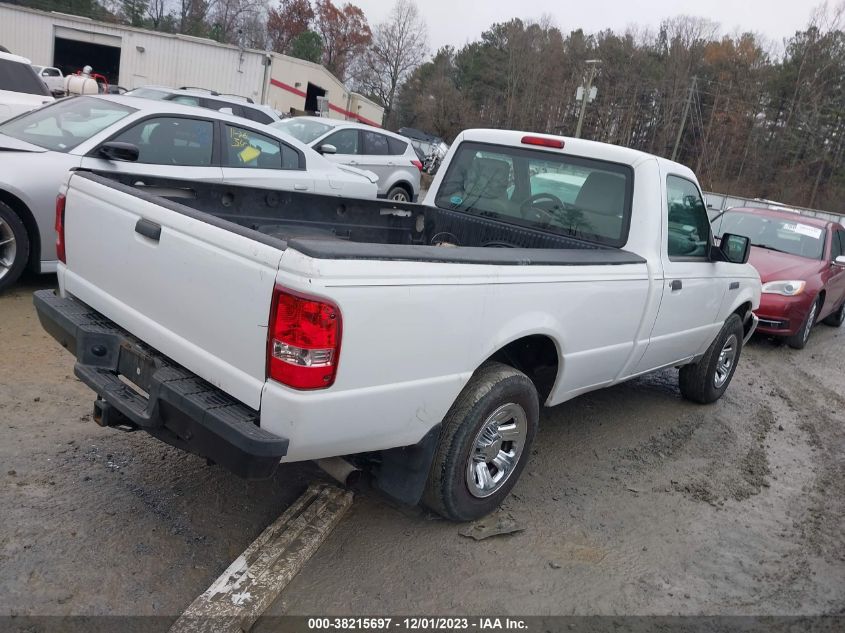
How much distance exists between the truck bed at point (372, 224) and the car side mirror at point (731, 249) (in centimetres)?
115

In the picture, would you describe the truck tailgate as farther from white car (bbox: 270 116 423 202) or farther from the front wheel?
the front wheel

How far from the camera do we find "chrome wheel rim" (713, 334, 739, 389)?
571cm

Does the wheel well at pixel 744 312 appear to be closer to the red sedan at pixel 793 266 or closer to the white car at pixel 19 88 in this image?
the red sedan at pixel 793 266

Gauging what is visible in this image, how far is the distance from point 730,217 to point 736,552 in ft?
23.2

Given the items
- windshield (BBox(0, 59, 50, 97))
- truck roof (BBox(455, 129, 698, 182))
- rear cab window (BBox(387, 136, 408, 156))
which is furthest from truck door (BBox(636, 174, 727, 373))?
windshield (BBox(0, 59, 50, 97))

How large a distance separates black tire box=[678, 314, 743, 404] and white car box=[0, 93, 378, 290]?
11.0 feet

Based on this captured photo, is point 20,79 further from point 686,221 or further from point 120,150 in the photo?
point 686,221

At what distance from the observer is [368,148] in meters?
12.6

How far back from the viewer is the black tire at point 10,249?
526 centimetres

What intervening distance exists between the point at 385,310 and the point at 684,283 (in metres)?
2.72

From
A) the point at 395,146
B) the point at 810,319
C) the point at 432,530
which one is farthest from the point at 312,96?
the point at 432,530

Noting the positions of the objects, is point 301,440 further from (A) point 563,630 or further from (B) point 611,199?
(B) point 611,199

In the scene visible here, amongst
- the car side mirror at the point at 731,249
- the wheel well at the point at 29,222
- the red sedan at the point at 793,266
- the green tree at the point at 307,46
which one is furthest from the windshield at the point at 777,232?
the green tree at the point at 307,46

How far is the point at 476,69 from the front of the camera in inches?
2446
